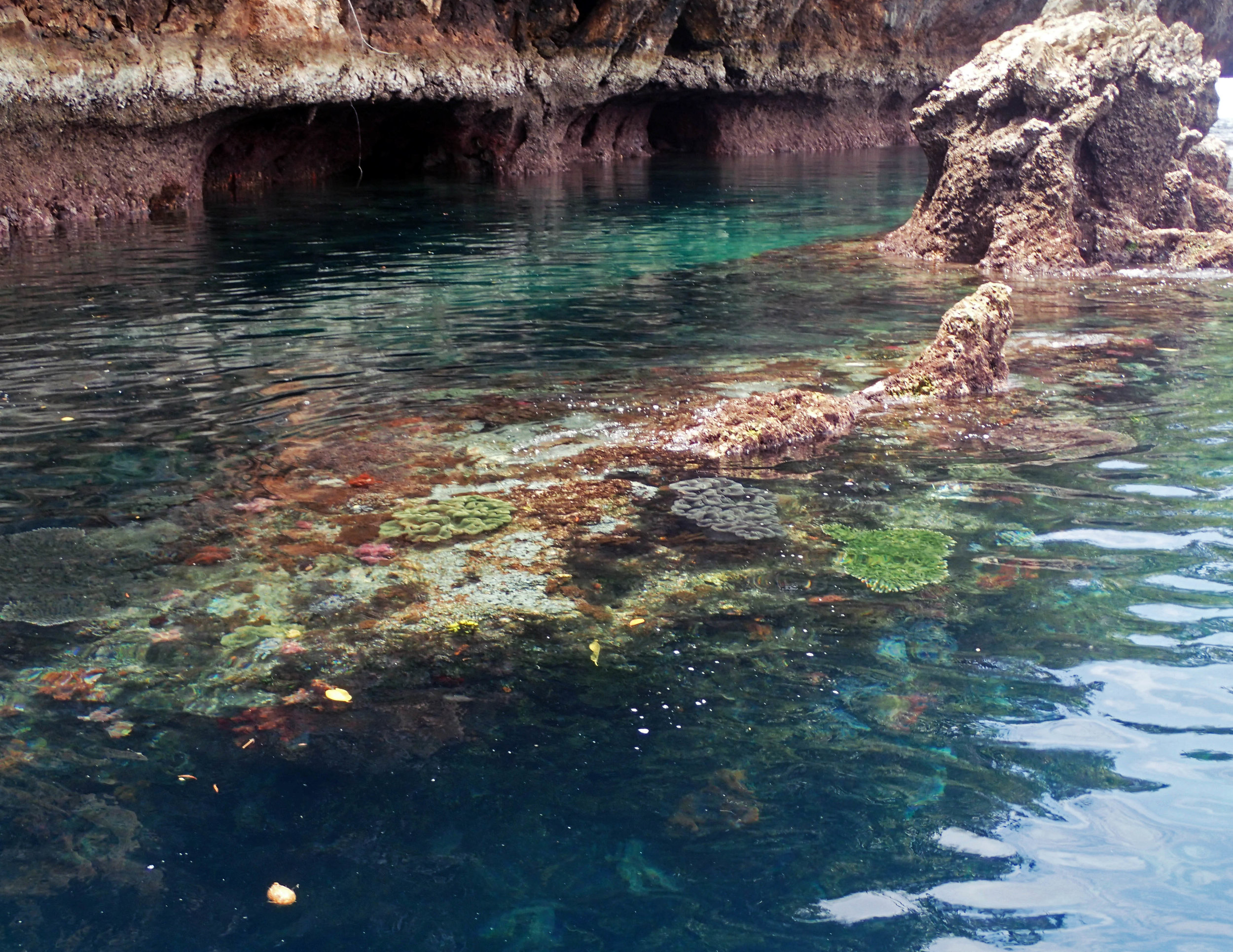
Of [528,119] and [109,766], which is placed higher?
[528,119]

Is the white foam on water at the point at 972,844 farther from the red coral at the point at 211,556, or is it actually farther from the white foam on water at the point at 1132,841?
the red coral at the point at 211,556

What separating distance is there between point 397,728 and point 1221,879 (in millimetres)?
2218

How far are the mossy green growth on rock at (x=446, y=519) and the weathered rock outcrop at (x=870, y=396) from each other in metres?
1.24

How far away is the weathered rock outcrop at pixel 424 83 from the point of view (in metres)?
14.7

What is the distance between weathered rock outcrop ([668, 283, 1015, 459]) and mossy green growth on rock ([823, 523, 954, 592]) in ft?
3.85

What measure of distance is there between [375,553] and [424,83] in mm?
16375

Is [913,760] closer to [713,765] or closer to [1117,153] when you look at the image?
[713,765]

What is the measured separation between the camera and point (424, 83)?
1927 centimetres

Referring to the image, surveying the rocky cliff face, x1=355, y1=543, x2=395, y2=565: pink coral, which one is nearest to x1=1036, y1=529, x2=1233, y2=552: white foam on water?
x1=355, y1=543, x2=395, y2=565: pink coral

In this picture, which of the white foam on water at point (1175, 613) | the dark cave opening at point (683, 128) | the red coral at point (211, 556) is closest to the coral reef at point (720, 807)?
the white foam on water at point (1175, 613)

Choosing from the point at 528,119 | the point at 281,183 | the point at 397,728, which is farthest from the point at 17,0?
the point at 397,728

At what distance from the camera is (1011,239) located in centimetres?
1166

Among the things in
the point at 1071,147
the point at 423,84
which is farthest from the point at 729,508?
the point at 423,84

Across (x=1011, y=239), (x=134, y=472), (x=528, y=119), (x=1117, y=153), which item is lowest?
(x=134, y=472)
